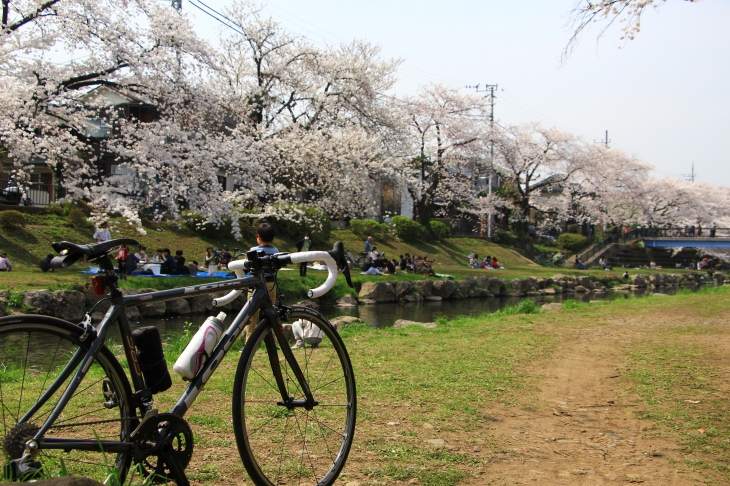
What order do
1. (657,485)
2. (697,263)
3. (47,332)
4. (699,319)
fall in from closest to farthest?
(47,332), (657,485), (699,319), (697,263)

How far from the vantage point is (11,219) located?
752 inches

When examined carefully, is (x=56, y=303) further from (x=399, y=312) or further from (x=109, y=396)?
(x=109, y=396)

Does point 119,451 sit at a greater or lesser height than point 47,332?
lesser

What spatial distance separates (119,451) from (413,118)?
37.6 meters

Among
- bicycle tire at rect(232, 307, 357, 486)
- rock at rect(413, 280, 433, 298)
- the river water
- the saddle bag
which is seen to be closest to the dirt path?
bicycle tire at rect(232, 307, 357, 486)

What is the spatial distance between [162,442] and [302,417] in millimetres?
1077

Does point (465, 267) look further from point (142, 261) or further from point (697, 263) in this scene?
point (697, 263)

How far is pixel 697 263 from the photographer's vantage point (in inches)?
2044

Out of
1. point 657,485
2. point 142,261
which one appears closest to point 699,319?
point 657,485

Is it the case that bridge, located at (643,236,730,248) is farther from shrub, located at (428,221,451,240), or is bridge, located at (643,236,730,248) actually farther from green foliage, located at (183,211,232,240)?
green foliage, located at (183,211,232,240)

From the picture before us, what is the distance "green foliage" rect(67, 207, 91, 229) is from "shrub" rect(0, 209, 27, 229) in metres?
2.07

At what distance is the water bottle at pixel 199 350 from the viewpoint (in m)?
2.52

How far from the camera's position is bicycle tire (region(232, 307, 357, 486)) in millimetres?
2665

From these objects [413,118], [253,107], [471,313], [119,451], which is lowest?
[471,313]
